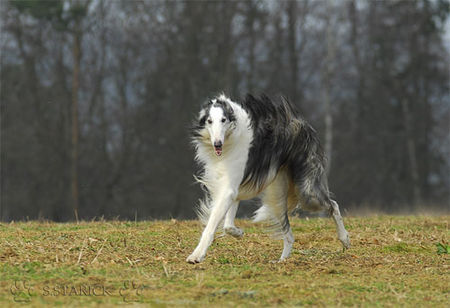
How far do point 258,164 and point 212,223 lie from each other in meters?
1.01

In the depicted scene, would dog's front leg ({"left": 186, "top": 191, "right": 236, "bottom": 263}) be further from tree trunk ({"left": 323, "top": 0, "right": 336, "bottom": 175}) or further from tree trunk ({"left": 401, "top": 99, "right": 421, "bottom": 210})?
tree trunk ({"left": 401, "top": 99, "right": 421, "bottom": 210})

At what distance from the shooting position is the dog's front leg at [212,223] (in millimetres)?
6797

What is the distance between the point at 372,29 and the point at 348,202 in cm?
941

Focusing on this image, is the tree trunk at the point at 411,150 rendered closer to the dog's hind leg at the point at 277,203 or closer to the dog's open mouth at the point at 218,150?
the dog's hind leg at the point at 277,203

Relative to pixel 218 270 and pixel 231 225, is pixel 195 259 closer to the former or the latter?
pixel 218 270

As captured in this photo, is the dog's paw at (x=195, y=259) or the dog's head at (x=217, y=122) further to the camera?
the dog's head at (x=217, y=122)

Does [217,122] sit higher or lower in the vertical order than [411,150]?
higher

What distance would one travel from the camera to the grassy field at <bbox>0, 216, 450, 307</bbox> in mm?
5344

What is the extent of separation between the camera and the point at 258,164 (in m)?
7.67

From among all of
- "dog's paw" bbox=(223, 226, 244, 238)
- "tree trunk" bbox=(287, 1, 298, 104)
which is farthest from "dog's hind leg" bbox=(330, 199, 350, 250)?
"tree trunk" bbox=(287, 1, 298, 104)

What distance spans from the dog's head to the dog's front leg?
47 centimetres

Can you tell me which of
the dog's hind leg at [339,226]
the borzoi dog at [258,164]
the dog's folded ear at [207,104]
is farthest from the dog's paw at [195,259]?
the dog's hind leg at [339,226]

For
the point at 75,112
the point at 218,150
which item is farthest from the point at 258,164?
the point at 75,112

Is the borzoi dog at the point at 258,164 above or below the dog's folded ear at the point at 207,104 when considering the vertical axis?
below
